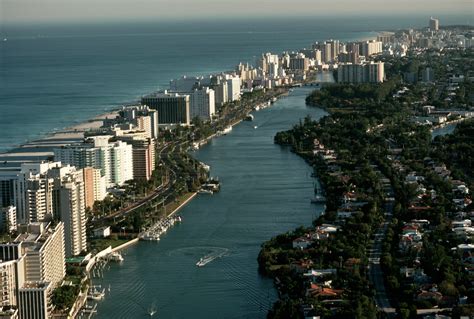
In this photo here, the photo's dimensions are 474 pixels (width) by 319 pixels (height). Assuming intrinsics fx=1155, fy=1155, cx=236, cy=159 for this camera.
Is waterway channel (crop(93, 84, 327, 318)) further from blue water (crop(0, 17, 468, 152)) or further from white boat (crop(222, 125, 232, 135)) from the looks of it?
blue water (crop(0, 17, 468, 152))

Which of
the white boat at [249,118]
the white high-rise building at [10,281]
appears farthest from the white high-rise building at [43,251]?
the white boat at [249,118]

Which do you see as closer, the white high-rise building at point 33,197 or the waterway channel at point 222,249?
the waterway channel at point 222,249

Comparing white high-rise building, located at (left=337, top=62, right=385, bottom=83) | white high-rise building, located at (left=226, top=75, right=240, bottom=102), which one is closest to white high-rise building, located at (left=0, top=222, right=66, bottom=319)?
white high-rise building, located at (left=226, top=75, right=240, bottom=102)

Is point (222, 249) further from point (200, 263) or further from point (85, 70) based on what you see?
point (85, 70)

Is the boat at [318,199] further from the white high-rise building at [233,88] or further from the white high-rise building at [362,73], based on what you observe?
the white high-rise building at [362,73]

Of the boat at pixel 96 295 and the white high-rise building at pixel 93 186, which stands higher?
the white high-rise building at pixel 93 186

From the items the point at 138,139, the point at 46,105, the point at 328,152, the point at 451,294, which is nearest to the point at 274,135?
the point at 328,152

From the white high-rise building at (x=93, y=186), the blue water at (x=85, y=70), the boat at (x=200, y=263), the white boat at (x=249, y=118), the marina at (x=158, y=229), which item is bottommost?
the boat at (x=200, y=263)

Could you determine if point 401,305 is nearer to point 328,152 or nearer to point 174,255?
point 174,255

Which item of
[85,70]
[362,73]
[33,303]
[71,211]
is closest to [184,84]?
[362,73]
